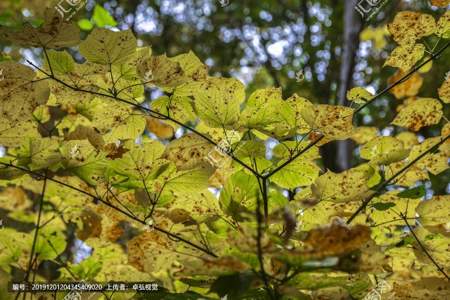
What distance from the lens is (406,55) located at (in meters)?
0.87

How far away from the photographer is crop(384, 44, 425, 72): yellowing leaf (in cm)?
86

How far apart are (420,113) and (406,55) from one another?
19 cm

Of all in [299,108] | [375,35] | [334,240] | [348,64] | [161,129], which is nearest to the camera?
[334,240]

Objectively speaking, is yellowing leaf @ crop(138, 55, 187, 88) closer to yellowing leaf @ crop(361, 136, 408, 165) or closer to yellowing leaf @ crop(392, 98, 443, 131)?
yellowing leaf @ crop(361, 136, 408, 165)

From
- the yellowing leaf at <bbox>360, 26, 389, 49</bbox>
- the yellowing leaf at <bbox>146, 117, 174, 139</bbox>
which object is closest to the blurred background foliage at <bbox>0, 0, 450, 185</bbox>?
the yellowing leaf at <bbox>360, 26, 389, 49</bbox>

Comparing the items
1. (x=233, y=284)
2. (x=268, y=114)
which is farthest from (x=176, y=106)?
(x=233, y=284)

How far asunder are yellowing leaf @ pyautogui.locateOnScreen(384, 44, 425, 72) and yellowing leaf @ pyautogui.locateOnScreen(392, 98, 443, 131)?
0.14 m

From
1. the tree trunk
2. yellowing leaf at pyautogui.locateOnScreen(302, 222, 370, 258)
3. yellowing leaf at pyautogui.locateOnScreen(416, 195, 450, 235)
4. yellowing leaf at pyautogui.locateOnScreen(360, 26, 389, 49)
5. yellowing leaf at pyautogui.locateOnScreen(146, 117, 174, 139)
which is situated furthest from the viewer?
yellowing leaf at pyautogui.locateOnScreen(360, 26, 389, 49)

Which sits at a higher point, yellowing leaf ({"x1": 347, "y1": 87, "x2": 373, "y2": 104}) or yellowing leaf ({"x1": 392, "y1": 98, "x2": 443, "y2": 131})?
yellowing leaf ({"x1": 392, "y1": 98, "x2": 443, "y2": 131})

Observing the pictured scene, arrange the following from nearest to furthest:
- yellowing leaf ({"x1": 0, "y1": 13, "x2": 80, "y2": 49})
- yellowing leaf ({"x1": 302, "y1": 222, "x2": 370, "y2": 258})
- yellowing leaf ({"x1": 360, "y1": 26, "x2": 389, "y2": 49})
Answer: yellowing leaf ({"x1": 302, "y1": 222, "x2": 370, "y2": 258}) < yellowing leaf ({"x1": 0, "y1": 13, "x2": 80, "y2": 49}) < yellowing leaf ({"x1": 360, "y1": 26, "x2": 389, "y2": 49})

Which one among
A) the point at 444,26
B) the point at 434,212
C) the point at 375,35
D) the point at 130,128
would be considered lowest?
the point at 434,212

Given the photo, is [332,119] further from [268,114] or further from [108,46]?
[108,46]

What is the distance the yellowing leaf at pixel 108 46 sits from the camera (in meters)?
0.73

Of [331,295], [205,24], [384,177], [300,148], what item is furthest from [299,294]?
[205,24]
